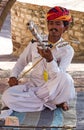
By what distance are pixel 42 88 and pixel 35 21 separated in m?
5.67

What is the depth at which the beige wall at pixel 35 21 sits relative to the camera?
9.47m

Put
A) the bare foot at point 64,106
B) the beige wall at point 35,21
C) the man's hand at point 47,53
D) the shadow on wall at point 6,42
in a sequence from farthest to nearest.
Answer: the shadow on wall at point 6,42 → the beige wall at point 35,21 → the bare foot at point 64,106 → the man's hand at point 47,53

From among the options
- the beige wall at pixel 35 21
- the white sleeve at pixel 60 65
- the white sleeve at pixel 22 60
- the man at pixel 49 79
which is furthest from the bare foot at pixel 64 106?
the beige wall at pixel 35 21

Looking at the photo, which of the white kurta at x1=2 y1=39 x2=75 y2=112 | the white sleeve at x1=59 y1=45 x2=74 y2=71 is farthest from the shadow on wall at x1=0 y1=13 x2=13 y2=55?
the white sleeve at x1=59 y1=45 x2=74 y2=71

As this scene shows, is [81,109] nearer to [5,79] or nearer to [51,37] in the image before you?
[51,37]

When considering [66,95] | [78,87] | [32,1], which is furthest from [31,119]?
[32,1]

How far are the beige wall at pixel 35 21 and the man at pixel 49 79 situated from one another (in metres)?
4.73

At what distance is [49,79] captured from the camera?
14.7 ft

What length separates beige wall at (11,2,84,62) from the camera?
947 cm

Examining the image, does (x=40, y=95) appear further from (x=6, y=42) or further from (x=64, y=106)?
(x=6, y=42)

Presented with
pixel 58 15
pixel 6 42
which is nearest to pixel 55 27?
pixel 58 15

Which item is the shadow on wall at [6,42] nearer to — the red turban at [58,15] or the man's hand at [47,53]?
the red turban at [58,15]

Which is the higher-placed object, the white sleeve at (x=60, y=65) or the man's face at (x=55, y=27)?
the man's face at (x=55, y=27)

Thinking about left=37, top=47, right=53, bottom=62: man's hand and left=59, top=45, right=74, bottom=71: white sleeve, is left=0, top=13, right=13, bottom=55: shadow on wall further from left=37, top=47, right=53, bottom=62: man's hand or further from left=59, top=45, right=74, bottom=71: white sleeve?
left=37, top=47, right=53, bottom=62: man's hand
